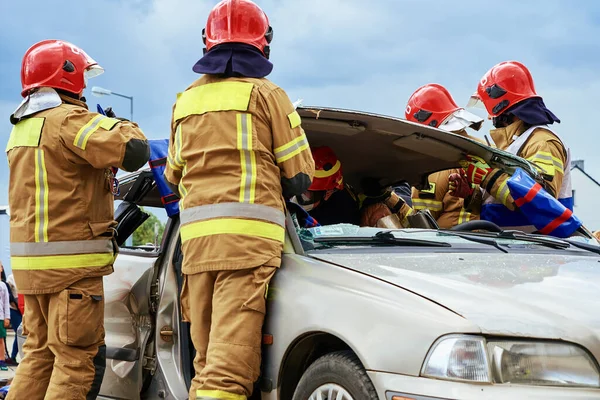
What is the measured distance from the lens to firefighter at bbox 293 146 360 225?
474 centimetres

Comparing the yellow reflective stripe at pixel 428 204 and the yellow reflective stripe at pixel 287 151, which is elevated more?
the yellow reflective stripe at pixel 287 151

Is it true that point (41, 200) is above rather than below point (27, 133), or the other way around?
below

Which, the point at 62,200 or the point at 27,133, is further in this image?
the point at 27,133

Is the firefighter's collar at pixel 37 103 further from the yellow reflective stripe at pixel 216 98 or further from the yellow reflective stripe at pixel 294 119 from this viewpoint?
the yellow reflective stripe at pixel 294 119

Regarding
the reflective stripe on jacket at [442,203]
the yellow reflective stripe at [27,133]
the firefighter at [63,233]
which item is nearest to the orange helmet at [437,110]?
the reflective stripe on jacket at [442,203]

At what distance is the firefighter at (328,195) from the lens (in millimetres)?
4742

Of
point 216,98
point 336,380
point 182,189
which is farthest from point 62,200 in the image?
point 336,380

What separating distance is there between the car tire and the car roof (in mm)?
1461

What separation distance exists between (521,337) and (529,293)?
0.25 metres

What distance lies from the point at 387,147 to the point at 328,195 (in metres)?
0.51

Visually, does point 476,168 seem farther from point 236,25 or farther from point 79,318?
point 79,318

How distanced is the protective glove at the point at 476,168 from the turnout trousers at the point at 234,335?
Result: 189 cm

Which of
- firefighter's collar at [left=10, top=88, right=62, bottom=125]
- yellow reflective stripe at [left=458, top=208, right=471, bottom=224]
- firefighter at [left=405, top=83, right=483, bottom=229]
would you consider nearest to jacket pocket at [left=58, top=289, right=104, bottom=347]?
firefighter's collar at [left=10, top=88, right=62, bottom=125]

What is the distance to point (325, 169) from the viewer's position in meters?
4.78
